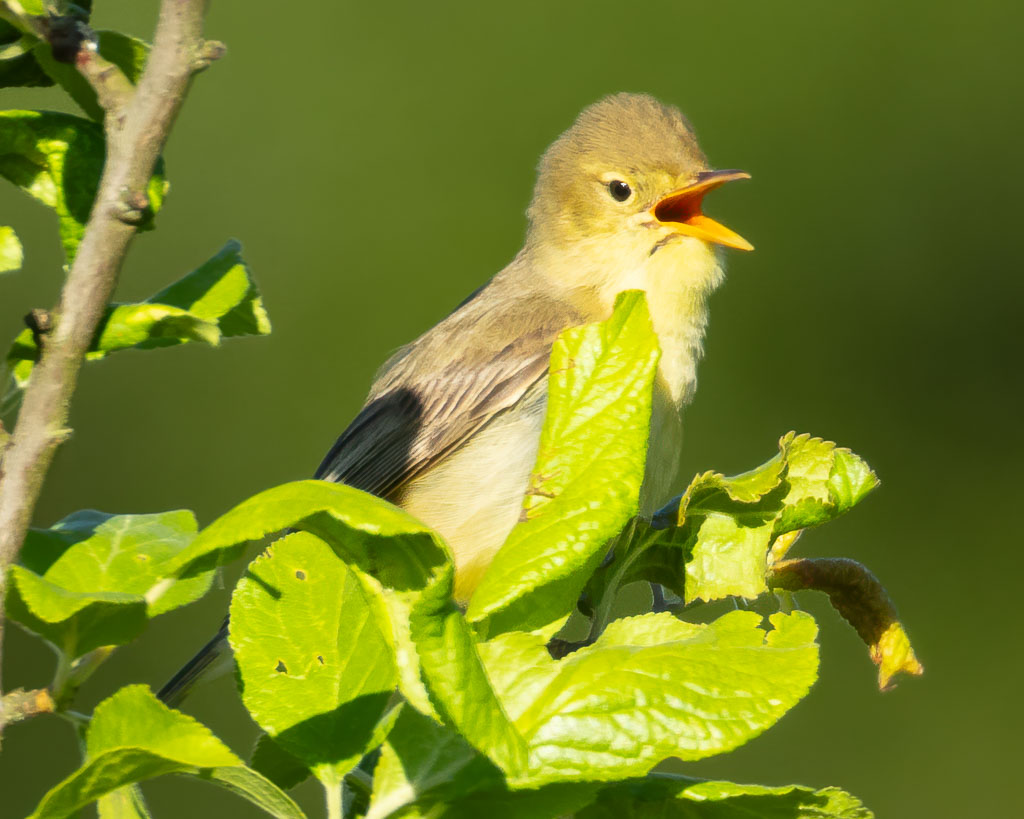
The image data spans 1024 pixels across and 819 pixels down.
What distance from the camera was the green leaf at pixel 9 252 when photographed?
1.11 m

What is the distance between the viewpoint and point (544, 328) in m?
3.02

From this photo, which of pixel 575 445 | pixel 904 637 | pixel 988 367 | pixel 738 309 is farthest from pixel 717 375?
pixel 575 445

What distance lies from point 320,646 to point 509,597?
15cm

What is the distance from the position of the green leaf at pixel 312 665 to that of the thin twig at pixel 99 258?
180 mm

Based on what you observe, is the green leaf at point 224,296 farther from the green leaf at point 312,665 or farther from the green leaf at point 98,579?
the green leaf at point 312,665

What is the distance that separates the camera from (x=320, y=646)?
0.99m

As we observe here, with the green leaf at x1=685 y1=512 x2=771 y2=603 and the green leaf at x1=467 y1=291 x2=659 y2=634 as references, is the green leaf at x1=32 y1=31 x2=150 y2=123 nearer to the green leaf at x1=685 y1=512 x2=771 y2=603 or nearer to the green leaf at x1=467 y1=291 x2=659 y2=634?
the green leaf at x1=467 y1=291 x2=659 y2=634

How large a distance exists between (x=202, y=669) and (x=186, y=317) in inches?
60.6

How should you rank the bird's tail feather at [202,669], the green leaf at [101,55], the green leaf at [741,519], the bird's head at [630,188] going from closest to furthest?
1. the green leaf at [101,55]
2. the green leaf at [741,519]
3. the bird's tail feather at [202,669]
4. the bird's head at [630,188]

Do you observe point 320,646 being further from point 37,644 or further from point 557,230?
point 37,644

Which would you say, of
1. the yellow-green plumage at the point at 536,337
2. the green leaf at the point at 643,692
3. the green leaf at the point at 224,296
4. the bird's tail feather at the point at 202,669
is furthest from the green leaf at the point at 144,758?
the yellow-green plumage at the point at 536,337

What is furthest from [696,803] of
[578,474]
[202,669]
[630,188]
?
[630,188]

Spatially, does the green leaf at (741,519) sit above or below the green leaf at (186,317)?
below

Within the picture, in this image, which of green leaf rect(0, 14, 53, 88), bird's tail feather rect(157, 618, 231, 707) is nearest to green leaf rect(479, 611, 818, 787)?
green leaf rect(0, 14, 53, 88)
